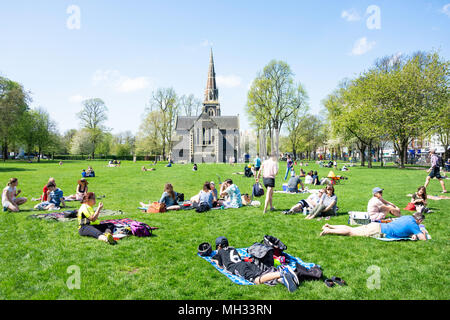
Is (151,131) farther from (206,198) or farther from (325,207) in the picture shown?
(325,207)

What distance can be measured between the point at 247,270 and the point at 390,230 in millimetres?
4434

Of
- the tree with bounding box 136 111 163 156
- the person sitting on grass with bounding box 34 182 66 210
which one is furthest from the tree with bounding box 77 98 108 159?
the person sitting on grass with bounding box 34 182 66 210

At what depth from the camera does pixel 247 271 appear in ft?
16.8

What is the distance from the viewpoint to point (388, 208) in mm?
8820

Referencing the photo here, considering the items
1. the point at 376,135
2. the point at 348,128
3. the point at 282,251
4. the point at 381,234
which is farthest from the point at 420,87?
the point at 282,251

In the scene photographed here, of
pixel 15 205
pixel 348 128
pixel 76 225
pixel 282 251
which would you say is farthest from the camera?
pixel 348 128

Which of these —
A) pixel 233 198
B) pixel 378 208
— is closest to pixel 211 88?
pixel 233 198

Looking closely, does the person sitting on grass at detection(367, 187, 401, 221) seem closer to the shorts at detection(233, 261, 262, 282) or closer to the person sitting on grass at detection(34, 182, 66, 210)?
the shorts at detection(233, 261, 262, 282)

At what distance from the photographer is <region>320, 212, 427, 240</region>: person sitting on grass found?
707 cm

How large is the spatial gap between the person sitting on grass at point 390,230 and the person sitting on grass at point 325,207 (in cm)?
190

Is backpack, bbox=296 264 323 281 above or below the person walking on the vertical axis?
below

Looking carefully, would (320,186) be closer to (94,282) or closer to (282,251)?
(282,251)

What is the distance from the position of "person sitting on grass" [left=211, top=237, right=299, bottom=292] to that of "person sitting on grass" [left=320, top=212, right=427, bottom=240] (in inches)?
123
